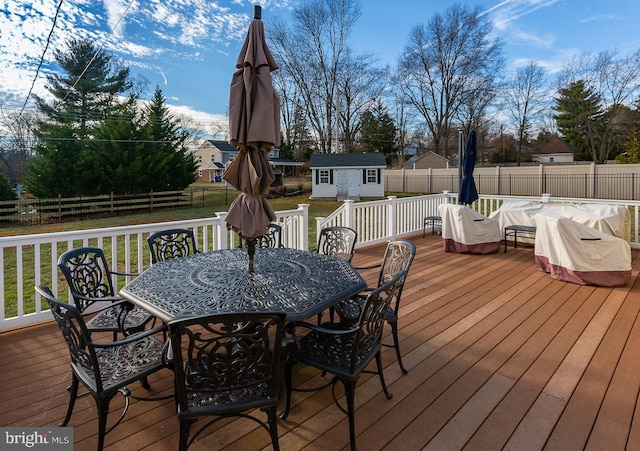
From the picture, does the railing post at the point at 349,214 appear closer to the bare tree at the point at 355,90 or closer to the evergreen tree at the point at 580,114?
the bare tree at the point at 355,90

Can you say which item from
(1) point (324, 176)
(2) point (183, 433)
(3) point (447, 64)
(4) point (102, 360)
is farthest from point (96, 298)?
(3) point (447, 64)

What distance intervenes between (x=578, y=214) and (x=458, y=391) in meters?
4.36

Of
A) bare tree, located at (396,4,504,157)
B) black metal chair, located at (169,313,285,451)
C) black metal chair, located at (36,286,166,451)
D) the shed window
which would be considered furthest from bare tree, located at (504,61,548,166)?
black metal chair, located at (36,286,166,451)

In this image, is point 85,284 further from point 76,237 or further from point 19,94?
point 19,94

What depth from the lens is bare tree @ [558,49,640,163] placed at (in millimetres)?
20172

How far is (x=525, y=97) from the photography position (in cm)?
2533

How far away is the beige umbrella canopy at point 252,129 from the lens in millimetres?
2229

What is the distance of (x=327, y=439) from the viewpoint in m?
1.82

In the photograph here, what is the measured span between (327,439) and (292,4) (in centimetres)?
2341

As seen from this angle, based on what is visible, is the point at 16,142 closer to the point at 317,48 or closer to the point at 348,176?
the point at 348,176

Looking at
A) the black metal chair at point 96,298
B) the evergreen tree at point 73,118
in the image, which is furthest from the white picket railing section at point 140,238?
the evergreen tree at point 73,118

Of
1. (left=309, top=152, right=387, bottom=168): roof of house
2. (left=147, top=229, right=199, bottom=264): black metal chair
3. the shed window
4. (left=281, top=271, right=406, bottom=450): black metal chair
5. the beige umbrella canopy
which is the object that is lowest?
(left=281, top=271, right=406, bottom=450): black metal chair

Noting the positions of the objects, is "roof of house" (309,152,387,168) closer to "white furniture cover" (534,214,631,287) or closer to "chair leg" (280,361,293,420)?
"white furniture cover" (534,214,631,287)

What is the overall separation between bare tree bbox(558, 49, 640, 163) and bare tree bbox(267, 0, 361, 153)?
14076mm
